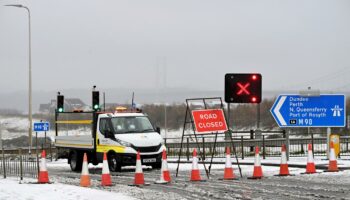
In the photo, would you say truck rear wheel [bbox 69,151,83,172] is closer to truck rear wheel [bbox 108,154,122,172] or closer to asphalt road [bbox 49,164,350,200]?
truck rear wheel [bbox 108,154,122,172]

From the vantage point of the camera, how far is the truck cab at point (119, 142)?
2417cm

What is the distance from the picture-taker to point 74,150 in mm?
26562

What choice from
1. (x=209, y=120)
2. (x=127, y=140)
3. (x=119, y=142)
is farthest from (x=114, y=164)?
(x=209, y=120)

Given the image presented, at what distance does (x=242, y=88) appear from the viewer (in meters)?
21.3

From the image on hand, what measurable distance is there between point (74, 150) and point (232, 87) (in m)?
8.10

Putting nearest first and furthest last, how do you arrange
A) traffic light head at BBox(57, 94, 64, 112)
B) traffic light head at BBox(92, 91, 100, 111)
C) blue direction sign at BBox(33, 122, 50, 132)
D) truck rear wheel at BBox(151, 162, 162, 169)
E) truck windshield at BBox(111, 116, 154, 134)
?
truck rear wheel at BBox(151, 162, 162, 169), truck windshield at BBox(111, 116, 154, 134), traffic light head at BBox(57, 94, 64, 112), traffic light head at BBox(92, 91, 100, 111), blue direction sign at BBox(33, 122, 50, 132)

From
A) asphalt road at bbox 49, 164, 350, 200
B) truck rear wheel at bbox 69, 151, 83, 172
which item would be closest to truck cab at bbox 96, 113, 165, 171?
truck rear wheel at bbox 69, 151, 83, 172

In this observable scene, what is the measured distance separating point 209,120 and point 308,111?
17.2ft

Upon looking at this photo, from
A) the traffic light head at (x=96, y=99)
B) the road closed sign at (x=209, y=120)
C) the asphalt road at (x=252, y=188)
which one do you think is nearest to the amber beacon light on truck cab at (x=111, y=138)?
the traffic light head at (x=96, y=99)

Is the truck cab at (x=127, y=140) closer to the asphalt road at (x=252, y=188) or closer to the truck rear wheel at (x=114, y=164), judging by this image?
the truck rear wheel at (x=114, y=164)

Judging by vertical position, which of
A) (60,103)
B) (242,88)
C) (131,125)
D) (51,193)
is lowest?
(51,193)

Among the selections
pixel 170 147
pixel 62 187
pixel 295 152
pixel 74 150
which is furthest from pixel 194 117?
pixel 170 147

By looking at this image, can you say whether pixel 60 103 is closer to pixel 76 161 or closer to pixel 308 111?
pixel 76 161

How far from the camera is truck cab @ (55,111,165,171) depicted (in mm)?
24172
